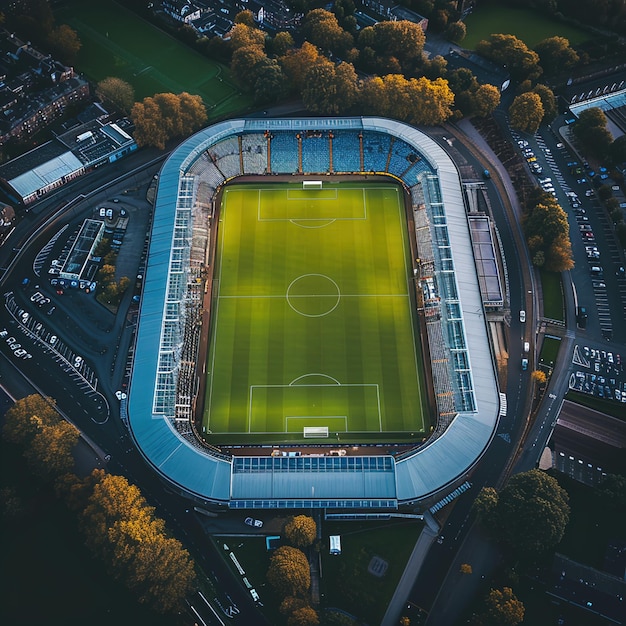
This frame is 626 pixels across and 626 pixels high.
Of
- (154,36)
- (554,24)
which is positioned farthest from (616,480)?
(154,36)

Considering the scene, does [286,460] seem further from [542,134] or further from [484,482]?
[542,134]

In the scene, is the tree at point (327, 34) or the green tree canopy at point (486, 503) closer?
the green tree canopy at point (486, 503)

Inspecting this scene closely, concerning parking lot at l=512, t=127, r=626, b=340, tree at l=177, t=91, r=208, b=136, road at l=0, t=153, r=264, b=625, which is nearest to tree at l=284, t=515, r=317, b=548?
road at l=0, t=153, r=264, b=625

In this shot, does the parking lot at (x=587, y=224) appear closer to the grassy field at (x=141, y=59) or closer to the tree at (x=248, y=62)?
the tree at (x=248, y=62)

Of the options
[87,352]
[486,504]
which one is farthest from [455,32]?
[486,504]

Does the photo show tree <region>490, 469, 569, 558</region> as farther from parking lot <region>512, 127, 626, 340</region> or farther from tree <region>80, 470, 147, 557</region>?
tree <region>80, 470, 147, 557</region>

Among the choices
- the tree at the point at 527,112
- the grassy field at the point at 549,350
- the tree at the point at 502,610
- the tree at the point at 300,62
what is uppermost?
the tree at the point at 300,62

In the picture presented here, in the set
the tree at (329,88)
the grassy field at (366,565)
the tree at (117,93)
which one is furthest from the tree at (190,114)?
the grassy field at (366,565)
